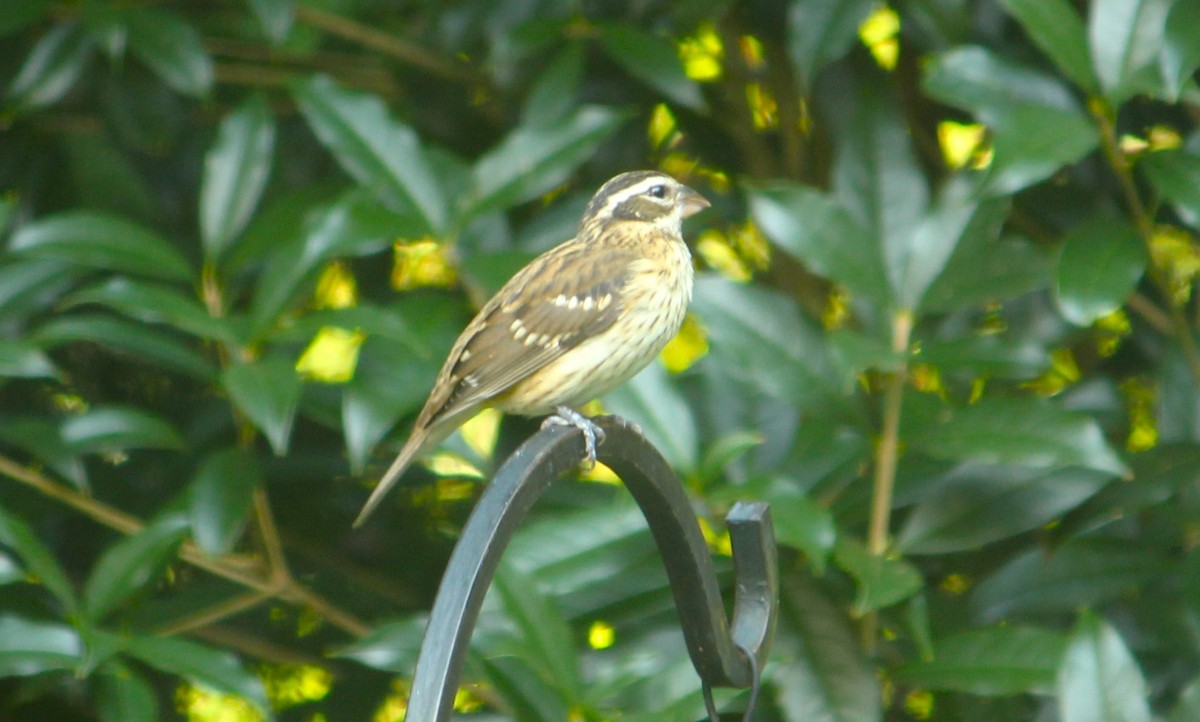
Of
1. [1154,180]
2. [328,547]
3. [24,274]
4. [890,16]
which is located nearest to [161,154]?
[24,274]

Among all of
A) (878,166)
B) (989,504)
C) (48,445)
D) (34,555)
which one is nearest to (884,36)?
(878,166)

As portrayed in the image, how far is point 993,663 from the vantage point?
2.83 metres

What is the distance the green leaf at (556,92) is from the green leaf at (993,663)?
1498 millimetres

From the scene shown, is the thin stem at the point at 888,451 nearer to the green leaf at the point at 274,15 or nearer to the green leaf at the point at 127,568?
the green leaf at the point at 127,568

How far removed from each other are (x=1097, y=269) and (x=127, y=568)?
195 cm

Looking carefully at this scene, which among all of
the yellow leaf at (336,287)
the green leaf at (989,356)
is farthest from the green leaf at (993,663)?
the yellow leaf at (336,287)

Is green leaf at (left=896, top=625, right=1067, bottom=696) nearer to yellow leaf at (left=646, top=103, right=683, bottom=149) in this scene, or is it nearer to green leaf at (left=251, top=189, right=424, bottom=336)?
green leaf at (left=251, top=189, right=424, bottom=336)

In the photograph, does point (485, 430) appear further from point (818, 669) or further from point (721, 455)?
point (818, 669)

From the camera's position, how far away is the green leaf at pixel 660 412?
2.96m

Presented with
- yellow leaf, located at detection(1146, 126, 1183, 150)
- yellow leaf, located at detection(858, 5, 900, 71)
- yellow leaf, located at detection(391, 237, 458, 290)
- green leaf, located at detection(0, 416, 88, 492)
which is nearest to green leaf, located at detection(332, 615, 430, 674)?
green leaf, located at detection(0, 416, 88, 492)

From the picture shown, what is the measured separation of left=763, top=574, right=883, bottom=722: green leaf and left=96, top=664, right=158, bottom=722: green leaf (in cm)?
115

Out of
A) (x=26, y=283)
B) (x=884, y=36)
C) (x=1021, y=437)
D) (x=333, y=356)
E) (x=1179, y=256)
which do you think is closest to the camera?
(x=1021, y=437)

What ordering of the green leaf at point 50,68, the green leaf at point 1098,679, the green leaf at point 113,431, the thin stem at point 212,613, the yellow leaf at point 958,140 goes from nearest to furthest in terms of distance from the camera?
1. the green leaf at point 1098,679
2. the green leaf at point 113,431
3. the thin stem at point 212,613
4. the green leaf at point 50,68
5. the yellow leaf at point 958,140

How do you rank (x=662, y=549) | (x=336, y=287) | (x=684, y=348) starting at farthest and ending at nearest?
(x=684, y=348)
(x=336, y=287)
(x=662, y=549)
